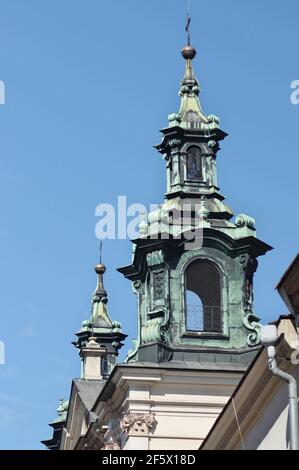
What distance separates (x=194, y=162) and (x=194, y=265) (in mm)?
3586

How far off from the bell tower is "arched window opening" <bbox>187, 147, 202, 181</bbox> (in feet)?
0.10

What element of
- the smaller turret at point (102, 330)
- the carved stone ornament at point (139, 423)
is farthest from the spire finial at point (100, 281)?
the carved stone ornament at point (139, 423)

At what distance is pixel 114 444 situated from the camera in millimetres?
48188

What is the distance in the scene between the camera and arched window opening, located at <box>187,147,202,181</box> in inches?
2002

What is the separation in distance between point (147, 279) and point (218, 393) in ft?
15.0

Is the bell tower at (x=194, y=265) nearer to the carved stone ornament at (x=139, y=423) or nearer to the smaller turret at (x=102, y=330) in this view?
the carved stone ornament at (x=139, y=423)

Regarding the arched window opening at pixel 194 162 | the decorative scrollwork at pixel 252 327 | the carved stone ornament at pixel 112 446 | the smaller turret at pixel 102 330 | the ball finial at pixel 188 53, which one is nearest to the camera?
the carved stone ornament at pixel 112 446

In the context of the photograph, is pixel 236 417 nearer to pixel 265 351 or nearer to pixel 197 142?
pixel 265 351

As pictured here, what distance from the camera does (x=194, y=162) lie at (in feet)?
167

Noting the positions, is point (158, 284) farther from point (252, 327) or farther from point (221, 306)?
point (252, 327)

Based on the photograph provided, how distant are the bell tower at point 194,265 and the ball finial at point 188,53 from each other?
3.50m

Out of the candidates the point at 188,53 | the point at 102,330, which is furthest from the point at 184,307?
the point at 102,330

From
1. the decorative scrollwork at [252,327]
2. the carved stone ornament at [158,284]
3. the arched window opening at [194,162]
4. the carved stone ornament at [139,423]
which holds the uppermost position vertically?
the arched window opening at [194,162]

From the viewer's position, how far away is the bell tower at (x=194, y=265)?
1901 inches
